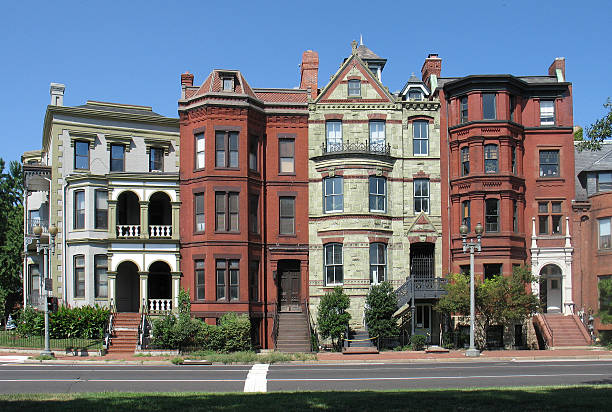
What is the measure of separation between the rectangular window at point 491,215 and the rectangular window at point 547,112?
19.6 feet

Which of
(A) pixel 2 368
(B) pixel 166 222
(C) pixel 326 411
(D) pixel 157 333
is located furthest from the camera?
(B) pixel 166 222

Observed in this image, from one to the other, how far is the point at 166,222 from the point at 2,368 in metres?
16.8

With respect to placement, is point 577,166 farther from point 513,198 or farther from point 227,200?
point 227,200

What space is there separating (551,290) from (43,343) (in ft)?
95.2

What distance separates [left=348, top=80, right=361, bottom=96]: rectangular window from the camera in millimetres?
41188

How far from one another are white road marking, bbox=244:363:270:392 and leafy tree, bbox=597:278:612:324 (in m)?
19.3

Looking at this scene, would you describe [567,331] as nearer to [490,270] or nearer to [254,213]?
[490,270]

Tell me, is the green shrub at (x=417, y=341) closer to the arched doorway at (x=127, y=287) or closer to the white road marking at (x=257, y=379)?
the white road marking at (x=257, y=379)

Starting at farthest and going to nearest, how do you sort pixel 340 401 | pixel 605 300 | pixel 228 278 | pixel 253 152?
pixel 253 152 → pixel 228 278 → pixel 605 300 → pixel 340 401

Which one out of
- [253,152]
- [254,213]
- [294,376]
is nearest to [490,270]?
[254,213]

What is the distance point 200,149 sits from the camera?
3953 cm

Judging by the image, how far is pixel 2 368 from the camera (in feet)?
91.7

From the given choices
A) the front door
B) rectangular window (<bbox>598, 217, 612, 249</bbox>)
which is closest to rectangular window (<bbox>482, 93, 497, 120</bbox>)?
rectangular window (<bbox>598, 217, 612, 249</bbox>)

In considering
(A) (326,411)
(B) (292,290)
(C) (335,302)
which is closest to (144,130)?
(B) (292,290)
